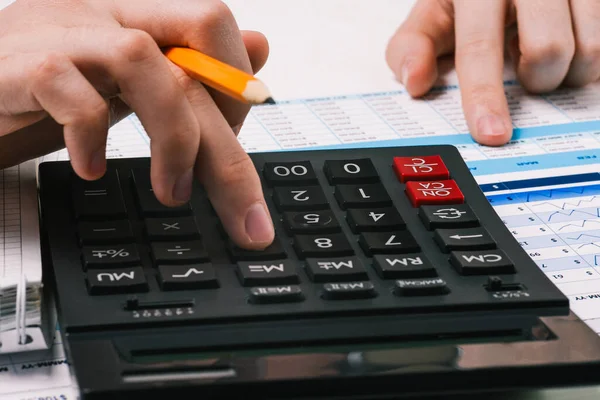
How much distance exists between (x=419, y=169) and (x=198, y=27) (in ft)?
0.50

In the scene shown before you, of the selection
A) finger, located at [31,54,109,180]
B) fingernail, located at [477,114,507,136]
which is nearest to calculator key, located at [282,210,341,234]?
finger, located at [31,54,109,180]

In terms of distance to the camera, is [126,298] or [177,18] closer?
[126,298]

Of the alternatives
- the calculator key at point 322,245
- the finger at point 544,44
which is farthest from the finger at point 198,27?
the finger at point 544,44

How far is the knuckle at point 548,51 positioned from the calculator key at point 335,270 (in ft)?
1.30

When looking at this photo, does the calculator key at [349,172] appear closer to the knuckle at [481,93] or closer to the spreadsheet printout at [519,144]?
the spreadsheet printout at [519,144]

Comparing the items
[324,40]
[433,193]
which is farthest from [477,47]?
[433,193]

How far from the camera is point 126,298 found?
1.28ft

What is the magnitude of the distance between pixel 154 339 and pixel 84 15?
0.69 ft

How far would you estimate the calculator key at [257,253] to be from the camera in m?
0.43

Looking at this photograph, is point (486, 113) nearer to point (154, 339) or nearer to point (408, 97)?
point (408, 97)

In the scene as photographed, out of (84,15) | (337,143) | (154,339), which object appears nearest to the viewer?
(154,339)

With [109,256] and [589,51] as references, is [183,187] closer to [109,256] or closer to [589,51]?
[109,256]

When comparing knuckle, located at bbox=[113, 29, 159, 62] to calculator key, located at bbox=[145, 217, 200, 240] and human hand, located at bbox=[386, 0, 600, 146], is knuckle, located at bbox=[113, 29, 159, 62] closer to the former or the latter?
calculator key, located at bbox=[145, 217, 200, 240]

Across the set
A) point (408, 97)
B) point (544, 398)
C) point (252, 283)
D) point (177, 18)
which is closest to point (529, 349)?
point (544, 398)
